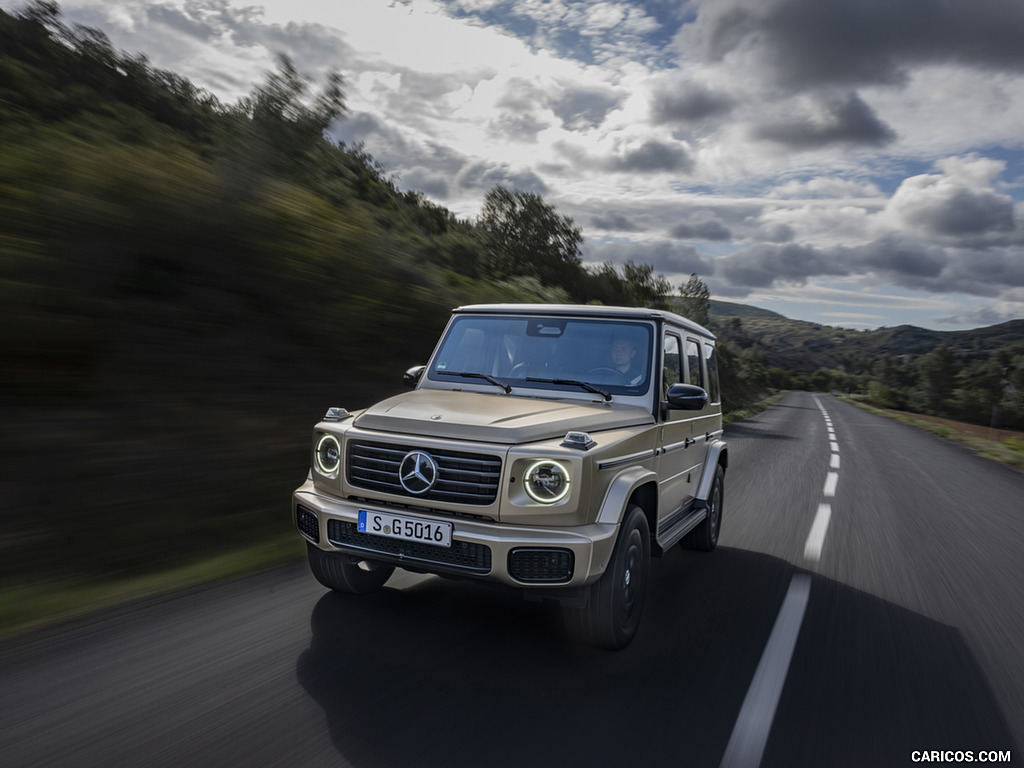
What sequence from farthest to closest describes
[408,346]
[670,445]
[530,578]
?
[408,346]
[670,445]
[530,578]

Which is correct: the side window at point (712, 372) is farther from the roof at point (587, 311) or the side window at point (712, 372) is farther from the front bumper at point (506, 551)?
the front bumper at point (506, 551)

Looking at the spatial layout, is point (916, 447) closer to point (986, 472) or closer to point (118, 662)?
point (986, 472)

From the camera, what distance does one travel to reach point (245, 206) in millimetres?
8594

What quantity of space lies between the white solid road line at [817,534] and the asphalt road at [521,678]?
0.60 meters

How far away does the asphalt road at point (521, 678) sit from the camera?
2877mm

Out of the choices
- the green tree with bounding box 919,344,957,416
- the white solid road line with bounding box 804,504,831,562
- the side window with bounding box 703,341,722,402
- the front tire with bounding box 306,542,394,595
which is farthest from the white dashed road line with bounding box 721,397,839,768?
the green tree with bounding box 919,344,957,416

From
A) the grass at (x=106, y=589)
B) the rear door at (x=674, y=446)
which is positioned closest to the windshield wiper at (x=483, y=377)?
the rear door at (x=674, y=446)

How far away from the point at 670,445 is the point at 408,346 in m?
6.84

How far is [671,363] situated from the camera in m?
5.02

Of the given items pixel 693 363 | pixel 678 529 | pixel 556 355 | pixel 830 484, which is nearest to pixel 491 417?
pixel 556 355

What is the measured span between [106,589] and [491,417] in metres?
2.74

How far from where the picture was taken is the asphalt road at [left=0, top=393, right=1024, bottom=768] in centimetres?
288

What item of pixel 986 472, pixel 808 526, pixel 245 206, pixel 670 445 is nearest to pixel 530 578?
pixel 670 445

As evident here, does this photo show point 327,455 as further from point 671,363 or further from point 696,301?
point 696,301
